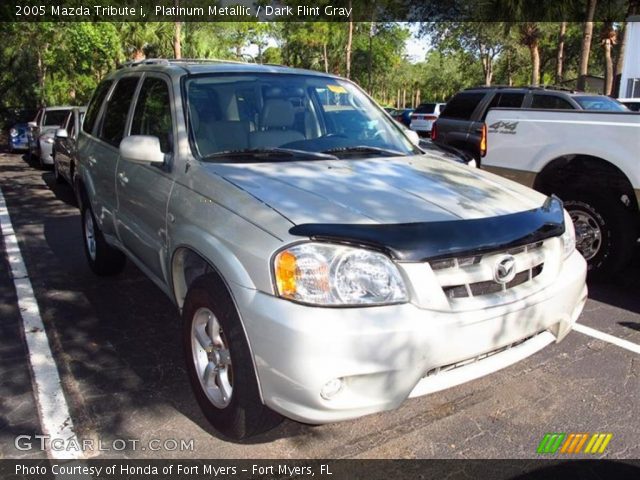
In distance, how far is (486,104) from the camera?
10.3 meters

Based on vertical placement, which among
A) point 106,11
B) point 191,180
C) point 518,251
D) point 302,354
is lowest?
point 302,354

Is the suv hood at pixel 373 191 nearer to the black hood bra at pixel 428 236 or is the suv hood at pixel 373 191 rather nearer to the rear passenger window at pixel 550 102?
the black hood bra at pixel 428 236

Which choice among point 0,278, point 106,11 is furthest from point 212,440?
point 106,11

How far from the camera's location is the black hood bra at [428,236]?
7.70ft

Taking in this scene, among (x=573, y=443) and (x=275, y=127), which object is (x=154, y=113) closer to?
(x=275, y=127)

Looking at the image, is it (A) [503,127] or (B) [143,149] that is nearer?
(B) [143,149]

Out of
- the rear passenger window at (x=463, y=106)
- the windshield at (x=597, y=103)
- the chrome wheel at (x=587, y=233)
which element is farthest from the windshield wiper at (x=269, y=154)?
the windshield at (x=597, y=103)

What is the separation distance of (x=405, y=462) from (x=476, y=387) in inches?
34.8

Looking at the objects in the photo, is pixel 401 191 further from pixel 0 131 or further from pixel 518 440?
pixel 0 131

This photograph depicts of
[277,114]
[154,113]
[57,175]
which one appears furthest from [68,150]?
[277,114]

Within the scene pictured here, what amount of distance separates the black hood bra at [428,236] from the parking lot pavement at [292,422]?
1.06 m

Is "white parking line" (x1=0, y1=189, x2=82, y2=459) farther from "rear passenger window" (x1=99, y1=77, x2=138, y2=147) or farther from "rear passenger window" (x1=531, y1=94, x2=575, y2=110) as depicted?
"rear passenger window" (x1=531, y1=94, x2=575, y2=110)

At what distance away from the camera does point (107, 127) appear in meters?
4.74

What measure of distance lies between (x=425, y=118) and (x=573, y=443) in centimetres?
2394
